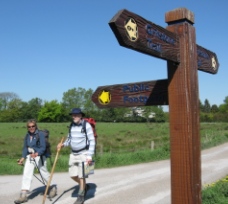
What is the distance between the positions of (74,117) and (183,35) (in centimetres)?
376

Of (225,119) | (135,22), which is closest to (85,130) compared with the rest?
(135,22)

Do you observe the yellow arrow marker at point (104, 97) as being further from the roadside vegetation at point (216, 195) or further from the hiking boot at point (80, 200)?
the hiking boot at point (80, 200)

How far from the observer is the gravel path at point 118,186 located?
695cm

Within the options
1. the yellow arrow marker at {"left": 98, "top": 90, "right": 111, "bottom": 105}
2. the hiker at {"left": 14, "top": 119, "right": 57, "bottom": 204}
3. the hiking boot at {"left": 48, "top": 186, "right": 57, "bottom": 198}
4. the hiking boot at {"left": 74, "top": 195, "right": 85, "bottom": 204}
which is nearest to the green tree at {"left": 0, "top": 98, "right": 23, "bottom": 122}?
the hiker at {"left": 14, "top": 119, "right": 57, "bottom": 204}

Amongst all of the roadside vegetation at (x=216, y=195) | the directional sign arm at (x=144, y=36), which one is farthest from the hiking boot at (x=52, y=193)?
the directional sign arm at (x=144, y=36)

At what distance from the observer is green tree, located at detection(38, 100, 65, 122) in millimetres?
117250

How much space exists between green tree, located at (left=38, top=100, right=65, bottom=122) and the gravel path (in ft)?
355

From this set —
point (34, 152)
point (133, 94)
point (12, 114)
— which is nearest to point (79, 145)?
point (34, 152)

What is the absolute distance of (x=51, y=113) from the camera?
4633 inches

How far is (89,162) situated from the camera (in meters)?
6.31

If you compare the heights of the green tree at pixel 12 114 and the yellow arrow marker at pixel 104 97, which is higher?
the green tree at pixel 12 114

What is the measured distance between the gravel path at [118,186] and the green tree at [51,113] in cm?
10816

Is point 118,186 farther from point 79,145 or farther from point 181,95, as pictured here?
point 181,95

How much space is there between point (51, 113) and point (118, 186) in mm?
111658
